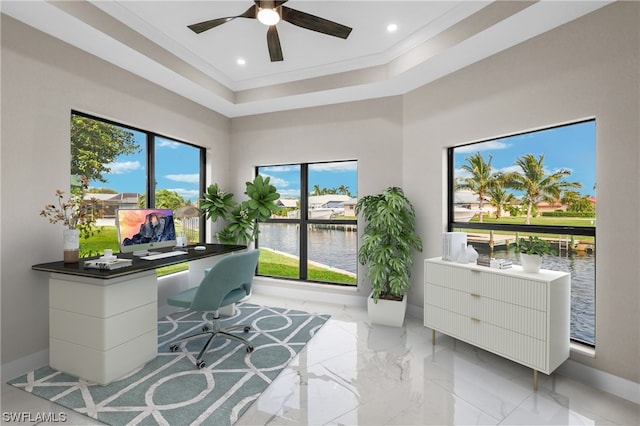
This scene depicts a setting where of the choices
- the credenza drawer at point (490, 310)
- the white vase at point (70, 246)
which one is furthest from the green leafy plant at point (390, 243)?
the white vase at point (70, 246)

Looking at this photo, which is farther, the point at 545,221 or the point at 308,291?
the point at 308,291

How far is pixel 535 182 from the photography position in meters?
2.82

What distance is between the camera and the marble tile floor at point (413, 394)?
1904 mm

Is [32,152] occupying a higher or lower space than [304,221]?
higher

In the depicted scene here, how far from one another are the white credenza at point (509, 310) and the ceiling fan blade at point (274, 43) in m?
2.39

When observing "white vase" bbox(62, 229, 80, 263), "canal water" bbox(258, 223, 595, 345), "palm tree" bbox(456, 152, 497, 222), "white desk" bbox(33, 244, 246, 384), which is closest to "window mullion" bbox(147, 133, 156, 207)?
"white vase" bbox(62, 229, 80, 263)

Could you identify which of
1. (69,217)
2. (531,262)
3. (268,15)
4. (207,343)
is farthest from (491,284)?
(69,217)

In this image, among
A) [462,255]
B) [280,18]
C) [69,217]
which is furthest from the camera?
[462,255]

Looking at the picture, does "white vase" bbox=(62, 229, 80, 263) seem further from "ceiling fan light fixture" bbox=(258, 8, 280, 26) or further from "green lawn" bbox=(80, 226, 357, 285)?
"ceiling fan light fixture" bbox=(258, 8, 280, 26)

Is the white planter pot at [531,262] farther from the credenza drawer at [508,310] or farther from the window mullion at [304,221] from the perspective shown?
the window mullion at [304,221]

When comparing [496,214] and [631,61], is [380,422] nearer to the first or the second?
[496,214]

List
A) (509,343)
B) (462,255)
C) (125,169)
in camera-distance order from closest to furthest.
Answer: (509,343) < (462,255) < (125,169)

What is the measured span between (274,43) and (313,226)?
8.60 feet

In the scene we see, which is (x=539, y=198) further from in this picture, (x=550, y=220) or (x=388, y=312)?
(x=388, y=312)
